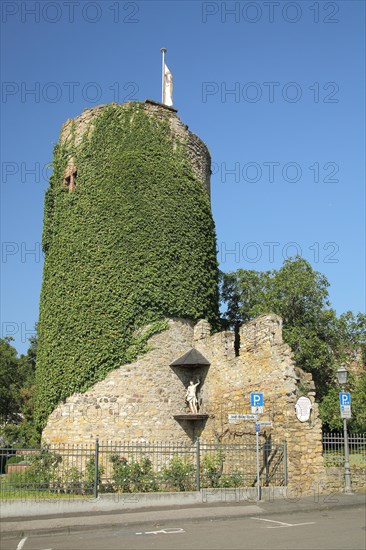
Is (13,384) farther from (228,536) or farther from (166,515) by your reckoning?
(228,536)

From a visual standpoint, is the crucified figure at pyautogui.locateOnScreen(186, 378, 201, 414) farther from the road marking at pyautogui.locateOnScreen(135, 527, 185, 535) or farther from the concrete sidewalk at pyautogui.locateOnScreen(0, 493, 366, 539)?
the road marking at pyautogui.locateOnScreen(135, 527, 185, 535)

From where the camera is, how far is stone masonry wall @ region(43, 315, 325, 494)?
16547 millimetres

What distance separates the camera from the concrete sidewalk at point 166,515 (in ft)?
37.8

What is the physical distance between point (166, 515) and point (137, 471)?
3012mm

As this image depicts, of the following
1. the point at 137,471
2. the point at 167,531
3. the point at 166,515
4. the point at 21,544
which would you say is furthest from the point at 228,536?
the point at 137,471

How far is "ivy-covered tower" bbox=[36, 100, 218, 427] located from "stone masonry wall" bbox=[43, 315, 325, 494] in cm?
55

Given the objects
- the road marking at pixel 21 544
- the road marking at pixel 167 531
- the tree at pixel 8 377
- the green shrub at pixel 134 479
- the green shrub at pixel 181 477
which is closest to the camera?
the road marking at pixel 21 544

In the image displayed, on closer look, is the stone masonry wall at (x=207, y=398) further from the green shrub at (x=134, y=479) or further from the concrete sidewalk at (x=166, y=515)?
the green shrub at (x=134, y=479)

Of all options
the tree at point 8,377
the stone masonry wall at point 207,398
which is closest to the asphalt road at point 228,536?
the stone masonry wall at point 207,398

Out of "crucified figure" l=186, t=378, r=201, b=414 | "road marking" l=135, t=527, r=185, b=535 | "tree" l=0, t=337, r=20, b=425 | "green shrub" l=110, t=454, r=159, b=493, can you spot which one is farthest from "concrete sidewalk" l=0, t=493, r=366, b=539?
"tree" l=0, t=337, r=20, b=425

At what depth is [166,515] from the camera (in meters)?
12.6

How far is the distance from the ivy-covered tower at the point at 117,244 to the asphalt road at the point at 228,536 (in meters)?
7.47

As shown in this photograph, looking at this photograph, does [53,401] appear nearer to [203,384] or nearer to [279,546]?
[203,384]

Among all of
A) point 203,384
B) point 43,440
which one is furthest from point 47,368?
point 203,384
